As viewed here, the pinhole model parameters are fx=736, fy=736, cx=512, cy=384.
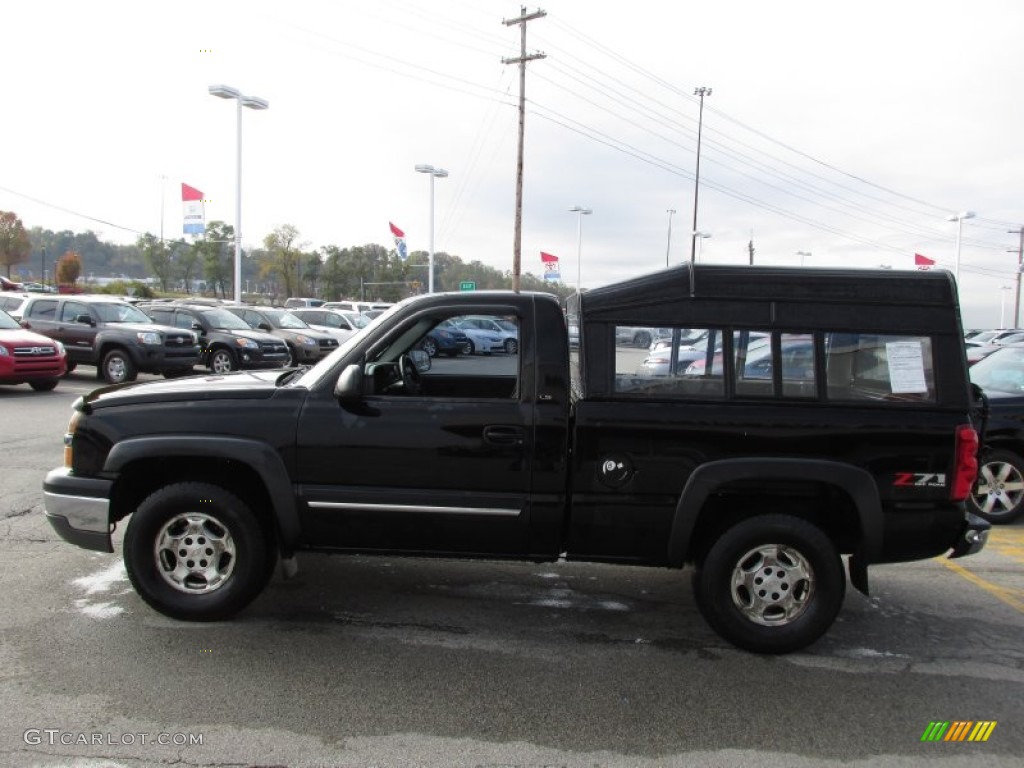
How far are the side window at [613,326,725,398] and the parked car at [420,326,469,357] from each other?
4.18 feet

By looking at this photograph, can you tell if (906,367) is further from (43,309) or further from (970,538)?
(43,309)

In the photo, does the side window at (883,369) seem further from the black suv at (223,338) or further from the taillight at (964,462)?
the black suv at (223,338)

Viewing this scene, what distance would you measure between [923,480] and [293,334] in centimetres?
1841

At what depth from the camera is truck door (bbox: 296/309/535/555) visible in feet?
12.9

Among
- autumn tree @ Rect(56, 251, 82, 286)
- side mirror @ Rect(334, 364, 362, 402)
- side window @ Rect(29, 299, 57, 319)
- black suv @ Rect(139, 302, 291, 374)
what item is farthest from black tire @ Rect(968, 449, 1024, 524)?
autumn tree @ Rect(56, 251, 82, 286)

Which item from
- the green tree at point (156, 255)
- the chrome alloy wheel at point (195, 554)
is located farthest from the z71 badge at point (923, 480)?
→ the green tree at point (156, 255)

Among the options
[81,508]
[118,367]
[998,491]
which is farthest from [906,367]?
[118,367]

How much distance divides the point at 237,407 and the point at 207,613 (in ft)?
3.82

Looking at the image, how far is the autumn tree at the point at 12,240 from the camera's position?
62781 millimetres

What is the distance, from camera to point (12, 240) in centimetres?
6303

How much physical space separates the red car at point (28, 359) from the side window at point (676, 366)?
12756 mm

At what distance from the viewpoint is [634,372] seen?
3992mm

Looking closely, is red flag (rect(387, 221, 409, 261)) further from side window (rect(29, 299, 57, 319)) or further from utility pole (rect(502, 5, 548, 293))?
side window (rect(29, 299, 57, 319))

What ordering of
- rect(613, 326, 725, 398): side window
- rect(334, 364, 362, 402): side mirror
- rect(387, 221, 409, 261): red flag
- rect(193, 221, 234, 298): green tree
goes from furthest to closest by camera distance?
rect(193, 221, 234, 298): green tree → rect(387, 221, 409, 261): red flag → rect(613, 326, 725, 398): side window → rect(334, 364, 362, 402): side mirror
